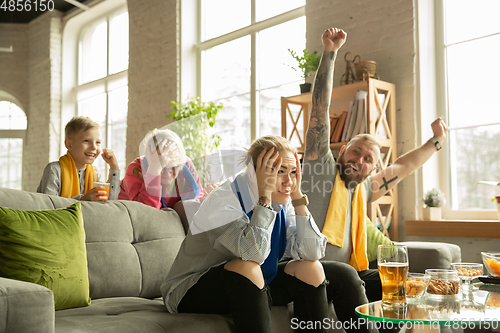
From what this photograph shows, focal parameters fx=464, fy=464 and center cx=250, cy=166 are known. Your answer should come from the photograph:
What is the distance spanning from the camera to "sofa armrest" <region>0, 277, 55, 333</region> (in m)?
1.09

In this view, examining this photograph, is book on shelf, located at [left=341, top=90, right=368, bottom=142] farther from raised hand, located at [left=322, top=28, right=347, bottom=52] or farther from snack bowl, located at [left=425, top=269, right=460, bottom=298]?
snack bowl, located at [left=425, top=269, right=460, bottom=298]

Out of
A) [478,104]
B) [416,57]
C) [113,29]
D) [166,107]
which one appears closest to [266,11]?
[166,107]

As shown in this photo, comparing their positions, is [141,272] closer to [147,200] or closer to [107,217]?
[107,217]

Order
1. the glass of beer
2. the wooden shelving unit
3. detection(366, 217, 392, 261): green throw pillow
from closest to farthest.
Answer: the glass of beer → detection(366, 217, 392, 261): green throw pillow → the wooden shelving unit

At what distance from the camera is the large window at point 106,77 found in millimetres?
6297

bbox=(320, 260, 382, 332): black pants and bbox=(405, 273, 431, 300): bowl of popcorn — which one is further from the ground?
bbox=(405, 273, 431, 300): bowl of popcorn

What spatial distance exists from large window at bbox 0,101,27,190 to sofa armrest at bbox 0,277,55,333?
7112mm

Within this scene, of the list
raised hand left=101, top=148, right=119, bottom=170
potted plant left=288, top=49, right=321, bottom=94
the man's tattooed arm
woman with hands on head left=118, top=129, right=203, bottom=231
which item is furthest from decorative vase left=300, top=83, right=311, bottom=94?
raised hand left=101, top=148, right=119, bottom=170

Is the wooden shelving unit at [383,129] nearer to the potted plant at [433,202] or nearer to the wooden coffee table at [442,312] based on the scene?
the potted plant at [433,202]

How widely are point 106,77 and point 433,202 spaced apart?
4940 millimetres

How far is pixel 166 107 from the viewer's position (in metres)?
5.32

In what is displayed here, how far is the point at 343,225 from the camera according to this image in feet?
7.04

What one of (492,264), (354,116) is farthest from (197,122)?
(492,264)

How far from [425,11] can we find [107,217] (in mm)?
2704
